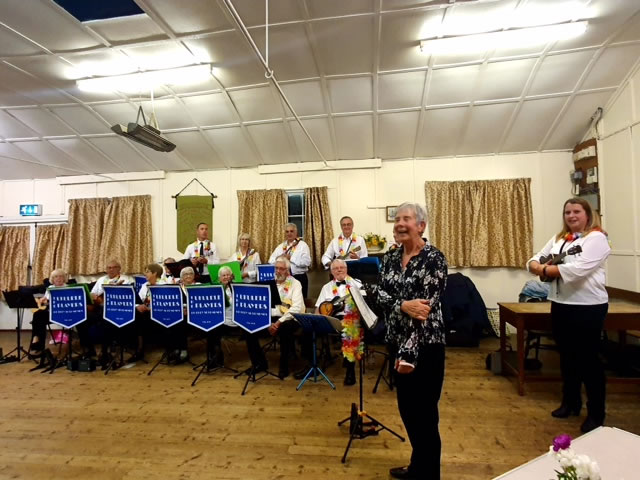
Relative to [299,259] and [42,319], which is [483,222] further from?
[42,319]

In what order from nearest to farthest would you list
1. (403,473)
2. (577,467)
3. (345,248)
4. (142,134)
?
(577,467) → (403,473) → (142,134) → (345,248)

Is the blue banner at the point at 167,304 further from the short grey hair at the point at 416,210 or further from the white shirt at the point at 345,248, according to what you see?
the short grey hair at the point at 416,210

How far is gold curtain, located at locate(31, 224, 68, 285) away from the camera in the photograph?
633cm

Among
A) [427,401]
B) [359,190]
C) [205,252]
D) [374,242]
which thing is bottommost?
[427,401]

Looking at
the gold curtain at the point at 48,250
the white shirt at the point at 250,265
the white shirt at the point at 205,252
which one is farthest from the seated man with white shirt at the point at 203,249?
the gold curtain at the point at 48,250

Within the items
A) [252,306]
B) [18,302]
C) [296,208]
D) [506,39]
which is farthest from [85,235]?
[506,39]

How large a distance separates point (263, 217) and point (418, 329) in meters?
4.81

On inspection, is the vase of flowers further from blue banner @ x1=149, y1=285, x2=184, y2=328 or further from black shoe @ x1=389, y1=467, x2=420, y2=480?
black shoe @ x1=389, y1=467, x2=420, y2=480

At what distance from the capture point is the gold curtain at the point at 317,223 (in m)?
5.80

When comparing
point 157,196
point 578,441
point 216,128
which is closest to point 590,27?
point 578,441

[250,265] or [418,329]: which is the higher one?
[250,265]

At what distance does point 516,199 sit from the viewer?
17.9 ft

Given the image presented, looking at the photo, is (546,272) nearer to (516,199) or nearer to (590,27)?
(590,27)

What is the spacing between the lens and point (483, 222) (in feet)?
18.0
